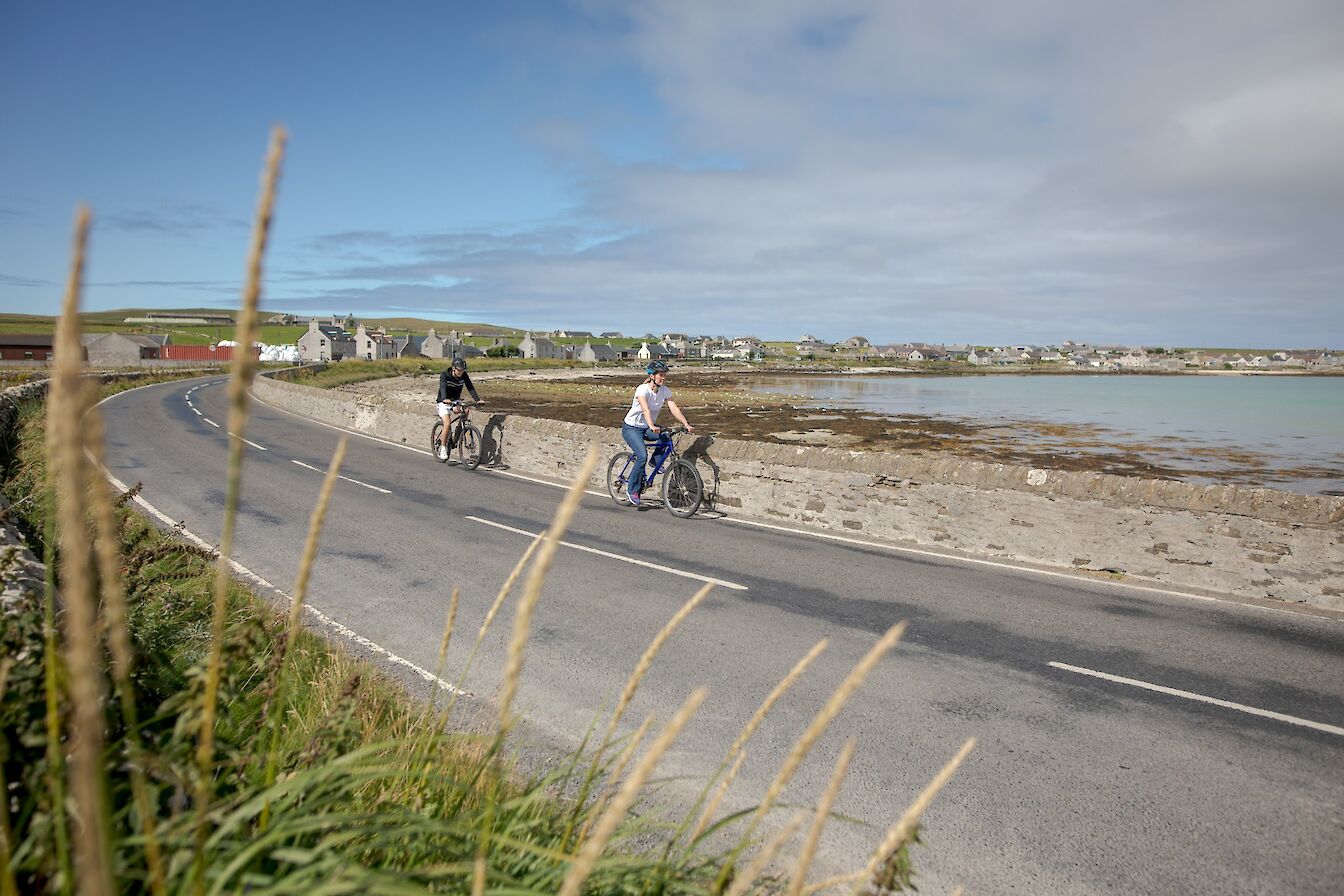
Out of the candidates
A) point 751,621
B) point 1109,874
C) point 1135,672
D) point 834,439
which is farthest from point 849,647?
point 834,439

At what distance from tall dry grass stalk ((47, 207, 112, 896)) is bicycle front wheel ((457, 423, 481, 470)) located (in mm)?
15652

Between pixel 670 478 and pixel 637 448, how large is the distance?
0.69 meters

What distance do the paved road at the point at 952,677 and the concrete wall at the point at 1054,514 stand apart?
611 millimetres

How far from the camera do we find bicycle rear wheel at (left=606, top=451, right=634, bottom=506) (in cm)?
1298

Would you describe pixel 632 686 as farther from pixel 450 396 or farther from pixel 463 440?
pixel 463 440

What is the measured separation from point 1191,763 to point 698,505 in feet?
25.9

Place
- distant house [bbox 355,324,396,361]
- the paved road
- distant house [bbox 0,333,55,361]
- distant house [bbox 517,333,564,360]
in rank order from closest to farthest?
the paved road → distant house [bbox 0,333,55,361] → distant house [bbox 355,324,396,361] → distant house [bbox 517,333,564,360]

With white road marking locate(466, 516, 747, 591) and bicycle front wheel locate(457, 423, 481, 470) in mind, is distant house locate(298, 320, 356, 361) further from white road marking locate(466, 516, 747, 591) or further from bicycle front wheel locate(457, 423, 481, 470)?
white road marking locate(466, 516, 747, 591)

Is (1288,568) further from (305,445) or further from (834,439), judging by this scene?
(834,439)

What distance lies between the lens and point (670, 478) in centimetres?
1227

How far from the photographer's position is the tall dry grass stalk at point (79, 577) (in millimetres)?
814

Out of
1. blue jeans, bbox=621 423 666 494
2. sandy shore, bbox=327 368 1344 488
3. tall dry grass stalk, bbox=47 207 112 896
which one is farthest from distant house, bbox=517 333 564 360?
tall dry grass stalk, bbox=47 207 112 896

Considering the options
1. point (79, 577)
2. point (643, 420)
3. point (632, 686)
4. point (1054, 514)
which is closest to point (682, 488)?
point (643, 420)

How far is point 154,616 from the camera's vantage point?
5594mm
